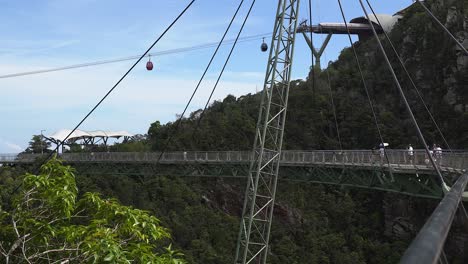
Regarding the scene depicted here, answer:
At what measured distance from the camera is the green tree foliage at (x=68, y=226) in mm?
6207

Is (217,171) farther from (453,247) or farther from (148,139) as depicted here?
(148,139)

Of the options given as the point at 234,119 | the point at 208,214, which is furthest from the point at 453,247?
the point at 234,119

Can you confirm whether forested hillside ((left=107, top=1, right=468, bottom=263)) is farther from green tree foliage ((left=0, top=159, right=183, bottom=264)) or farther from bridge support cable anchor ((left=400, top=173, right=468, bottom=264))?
bridge support cable anchor ((left=400, top=173, right=468, bottom=264))

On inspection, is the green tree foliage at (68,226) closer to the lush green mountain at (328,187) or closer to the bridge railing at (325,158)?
the bridge railing at (325,158)

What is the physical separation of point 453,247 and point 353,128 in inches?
743

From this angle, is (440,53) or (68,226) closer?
Result: (68,226)

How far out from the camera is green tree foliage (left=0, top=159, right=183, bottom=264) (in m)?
6.21

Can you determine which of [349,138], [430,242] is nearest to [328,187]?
[349,138]

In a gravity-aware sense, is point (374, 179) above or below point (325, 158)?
below

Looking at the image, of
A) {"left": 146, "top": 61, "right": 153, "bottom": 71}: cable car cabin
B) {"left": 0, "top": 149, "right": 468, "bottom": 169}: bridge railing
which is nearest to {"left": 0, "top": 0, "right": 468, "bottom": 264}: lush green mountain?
{"left": 0, "top": 149, "right": 468, "bottom": 169}: bridge railing

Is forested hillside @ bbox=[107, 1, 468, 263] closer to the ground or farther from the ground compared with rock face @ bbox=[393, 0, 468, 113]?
closer to the ground

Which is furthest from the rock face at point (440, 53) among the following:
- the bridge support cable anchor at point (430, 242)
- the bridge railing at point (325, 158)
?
the bridge support cable anchor at point (430, 242)

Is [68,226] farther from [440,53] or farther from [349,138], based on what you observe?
[440,53]

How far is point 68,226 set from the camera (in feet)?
22.7
